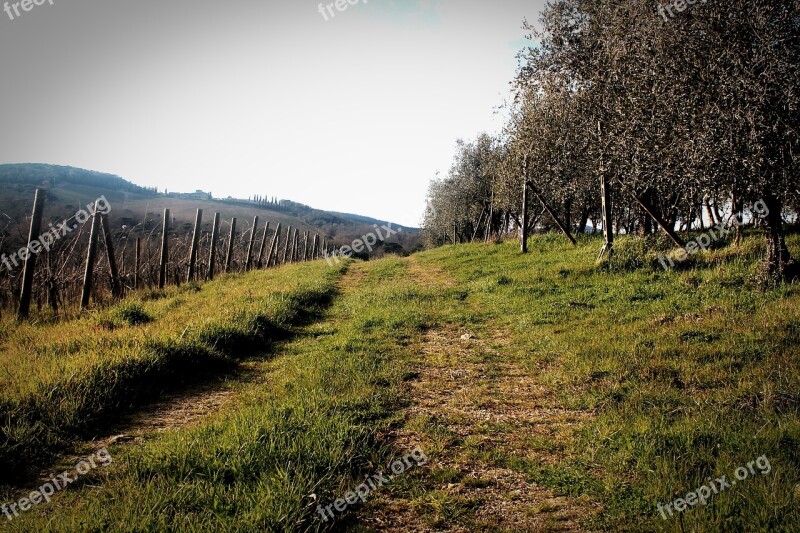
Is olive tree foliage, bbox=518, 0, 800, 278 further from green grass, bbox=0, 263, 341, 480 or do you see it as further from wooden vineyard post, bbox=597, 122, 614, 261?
green grass, bbox=0, 263, 341, 480

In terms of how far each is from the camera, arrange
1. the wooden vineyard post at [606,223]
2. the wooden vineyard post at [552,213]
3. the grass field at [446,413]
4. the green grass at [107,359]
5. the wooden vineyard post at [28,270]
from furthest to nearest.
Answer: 1. the wooden vineyard post at [552,213]
2. the wooden vineyard post at [606,223]
3. the wooden vineyard post at [28,270]
4. the green grass at [107,359]
5. the grass field at [446,413]

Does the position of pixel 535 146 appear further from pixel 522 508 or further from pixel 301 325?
pixel 522 508

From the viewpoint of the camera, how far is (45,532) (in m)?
3.39

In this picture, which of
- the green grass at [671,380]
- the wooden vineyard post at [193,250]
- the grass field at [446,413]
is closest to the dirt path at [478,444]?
the grass field at [446,413]

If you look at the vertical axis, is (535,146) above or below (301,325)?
above

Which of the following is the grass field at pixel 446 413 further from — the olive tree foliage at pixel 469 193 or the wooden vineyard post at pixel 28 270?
the olive tree foliage at pixel 469 193

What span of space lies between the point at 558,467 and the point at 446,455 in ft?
4.23

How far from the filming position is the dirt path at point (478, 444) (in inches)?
154

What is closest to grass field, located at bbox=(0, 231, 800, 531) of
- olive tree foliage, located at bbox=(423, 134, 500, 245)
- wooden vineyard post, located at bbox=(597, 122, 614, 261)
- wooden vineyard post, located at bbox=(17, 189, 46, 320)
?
wooden vineyard post, located at bbox=(17, 189, 46, 320)

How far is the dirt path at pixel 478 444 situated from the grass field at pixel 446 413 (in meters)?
0.03

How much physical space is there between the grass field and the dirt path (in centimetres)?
3

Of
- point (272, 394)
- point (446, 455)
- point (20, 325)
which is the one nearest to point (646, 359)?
point (446, 455)

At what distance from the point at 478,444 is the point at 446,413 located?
0.96m

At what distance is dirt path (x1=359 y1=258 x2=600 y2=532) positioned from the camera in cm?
390
